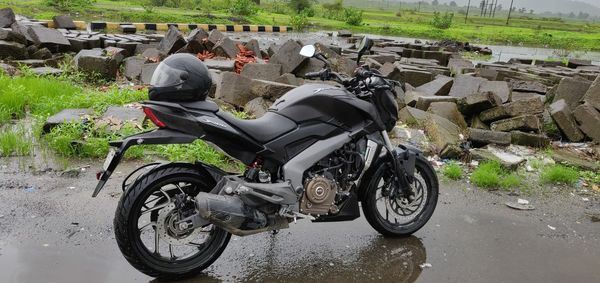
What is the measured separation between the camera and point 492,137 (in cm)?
724

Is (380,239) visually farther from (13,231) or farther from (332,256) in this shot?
(13,231)

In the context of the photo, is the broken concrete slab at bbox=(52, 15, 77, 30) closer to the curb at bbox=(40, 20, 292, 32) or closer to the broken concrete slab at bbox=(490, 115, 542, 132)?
the curb at bbox=(40, 20, 292, 32)

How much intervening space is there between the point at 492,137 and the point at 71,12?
24027mm

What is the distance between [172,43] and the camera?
11.5m

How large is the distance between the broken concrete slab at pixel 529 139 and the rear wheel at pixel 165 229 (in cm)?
528

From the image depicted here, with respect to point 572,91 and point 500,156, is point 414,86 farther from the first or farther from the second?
point 500,156

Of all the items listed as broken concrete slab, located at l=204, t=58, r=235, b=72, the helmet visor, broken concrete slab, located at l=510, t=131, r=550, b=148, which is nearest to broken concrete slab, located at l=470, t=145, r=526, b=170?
broken concrete slab, located at l=510, t=131, r=550, b=148

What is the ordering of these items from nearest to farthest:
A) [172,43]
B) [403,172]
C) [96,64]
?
[403,172], [96,64], [172,43]

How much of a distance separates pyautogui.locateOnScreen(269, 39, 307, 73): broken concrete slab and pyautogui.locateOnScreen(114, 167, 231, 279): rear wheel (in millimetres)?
6172

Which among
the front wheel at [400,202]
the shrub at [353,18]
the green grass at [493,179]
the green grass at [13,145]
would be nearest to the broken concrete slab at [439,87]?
the green grass at [493,179]

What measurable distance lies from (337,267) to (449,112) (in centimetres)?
473

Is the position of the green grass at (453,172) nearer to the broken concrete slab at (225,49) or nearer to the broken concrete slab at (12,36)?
the broken concrete slab at (225,49)

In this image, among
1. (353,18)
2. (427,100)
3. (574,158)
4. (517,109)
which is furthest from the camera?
(353,18)

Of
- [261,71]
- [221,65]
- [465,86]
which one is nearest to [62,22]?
[221,65]
